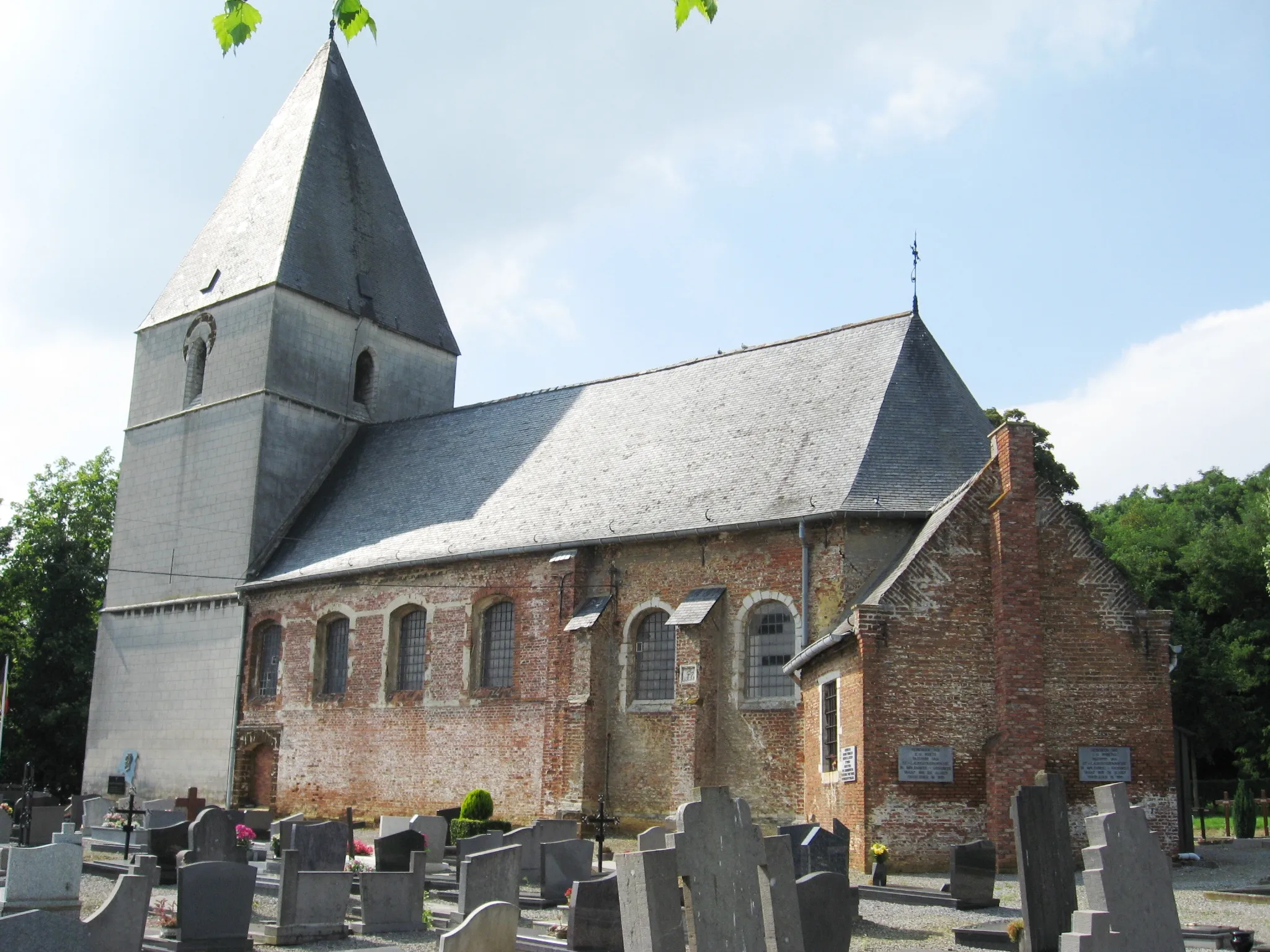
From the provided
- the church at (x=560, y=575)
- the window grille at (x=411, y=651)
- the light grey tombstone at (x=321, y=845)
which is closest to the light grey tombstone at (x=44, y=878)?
the light grey tombstone at (x=321, y=845)

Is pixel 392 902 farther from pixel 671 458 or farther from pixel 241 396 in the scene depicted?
pixel 241 396

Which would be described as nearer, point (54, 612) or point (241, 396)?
point (241, 396)

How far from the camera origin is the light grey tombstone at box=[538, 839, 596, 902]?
14156mm

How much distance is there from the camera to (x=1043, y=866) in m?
9.52

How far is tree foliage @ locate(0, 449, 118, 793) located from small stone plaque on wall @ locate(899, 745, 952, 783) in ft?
96.2

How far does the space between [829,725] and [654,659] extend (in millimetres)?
4429

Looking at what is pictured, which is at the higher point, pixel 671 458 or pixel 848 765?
pixel 671 458

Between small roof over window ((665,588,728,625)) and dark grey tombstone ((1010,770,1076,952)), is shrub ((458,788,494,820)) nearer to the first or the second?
small roof over window ((665,588,728,625))

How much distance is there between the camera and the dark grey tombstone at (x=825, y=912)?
1001 cm

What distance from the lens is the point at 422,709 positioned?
84.8 feet

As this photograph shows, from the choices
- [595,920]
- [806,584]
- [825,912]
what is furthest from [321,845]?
[806,584]

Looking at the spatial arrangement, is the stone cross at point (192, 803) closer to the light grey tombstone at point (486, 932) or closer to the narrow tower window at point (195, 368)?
the narrow tower window at point (195, 368)

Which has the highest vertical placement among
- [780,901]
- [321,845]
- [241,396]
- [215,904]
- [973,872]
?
[241,396]

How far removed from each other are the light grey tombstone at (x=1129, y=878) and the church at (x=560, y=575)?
9.27 meters
